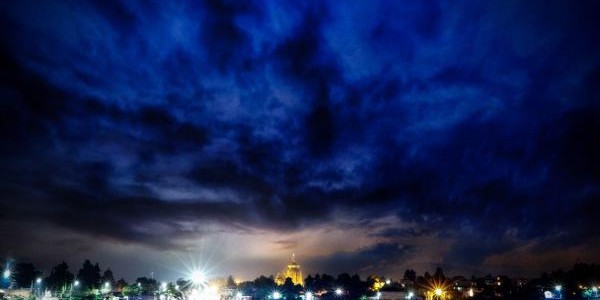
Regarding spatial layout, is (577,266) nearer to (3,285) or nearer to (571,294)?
(571,294)

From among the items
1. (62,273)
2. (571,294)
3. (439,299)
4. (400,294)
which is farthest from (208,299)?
(571,294)

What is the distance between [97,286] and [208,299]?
131011 mm

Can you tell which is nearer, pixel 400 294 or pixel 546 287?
pixel 400 294

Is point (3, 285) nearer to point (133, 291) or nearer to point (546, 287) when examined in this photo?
point (133, 291)

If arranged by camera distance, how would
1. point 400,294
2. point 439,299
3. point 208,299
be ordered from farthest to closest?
point 439,299 → point 400,294 → point 208,299

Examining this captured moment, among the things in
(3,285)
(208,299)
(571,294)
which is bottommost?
(571,294)

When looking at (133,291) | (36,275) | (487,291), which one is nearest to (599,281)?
(487,291)

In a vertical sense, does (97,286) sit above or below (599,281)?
above

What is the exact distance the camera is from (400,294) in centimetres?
13412

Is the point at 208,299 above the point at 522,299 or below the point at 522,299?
above

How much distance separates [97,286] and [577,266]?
731 feet

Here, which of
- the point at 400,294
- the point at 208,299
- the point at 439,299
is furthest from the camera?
the point at 439,299

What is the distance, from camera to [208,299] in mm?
90250

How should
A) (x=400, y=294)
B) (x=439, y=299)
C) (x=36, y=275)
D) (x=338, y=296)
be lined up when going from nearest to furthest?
(x=400, y=294) < (x=439, y=299) < (x=36, y=275) < (x=338, y=296)
